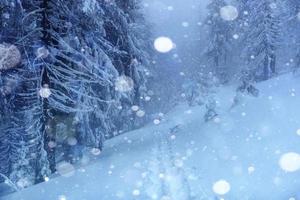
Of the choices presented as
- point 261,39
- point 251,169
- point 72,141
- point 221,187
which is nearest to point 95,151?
point 72,141

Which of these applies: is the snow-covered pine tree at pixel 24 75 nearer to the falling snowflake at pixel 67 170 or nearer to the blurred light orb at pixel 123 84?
the falling snowflake at pixel 67 170

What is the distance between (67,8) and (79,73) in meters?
2.26

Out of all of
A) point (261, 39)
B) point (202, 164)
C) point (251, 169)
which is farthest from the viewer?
point (261, 39)

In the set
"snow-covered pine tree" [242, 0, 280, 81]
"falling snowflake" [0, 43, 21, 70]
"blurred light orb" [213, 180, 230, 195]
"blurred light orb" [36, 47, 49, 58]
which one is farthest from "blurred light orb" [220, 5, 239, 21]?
"falling snowflake" [0, 43, 21, 70]

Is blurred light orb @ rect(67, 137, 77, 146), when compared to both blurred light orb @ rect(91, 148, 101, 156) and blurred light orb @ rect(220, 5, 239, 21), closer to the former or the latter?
blurred light orb @ rect(91, 148, 101, 156)

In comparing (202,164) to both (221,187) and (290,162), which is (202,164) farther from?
(290,162)

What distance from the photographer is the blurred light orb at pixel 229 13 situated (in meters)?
39.5

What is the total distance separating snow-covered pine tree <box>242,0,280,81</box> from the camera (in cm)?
2941

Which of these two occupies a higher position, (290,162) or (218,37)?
(218,37)

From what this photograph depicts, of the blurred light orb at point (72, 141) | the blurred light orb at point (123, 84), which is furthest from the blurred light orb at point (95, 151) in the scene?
the blurred light orb at point (123, 84)

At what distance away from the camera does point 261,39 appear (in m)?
30.2

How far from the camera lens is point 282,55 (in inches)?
1725

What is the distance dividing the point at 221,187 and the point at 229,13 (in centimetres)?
3122

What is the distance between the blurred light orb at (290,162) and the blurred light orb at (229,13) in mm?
28048
